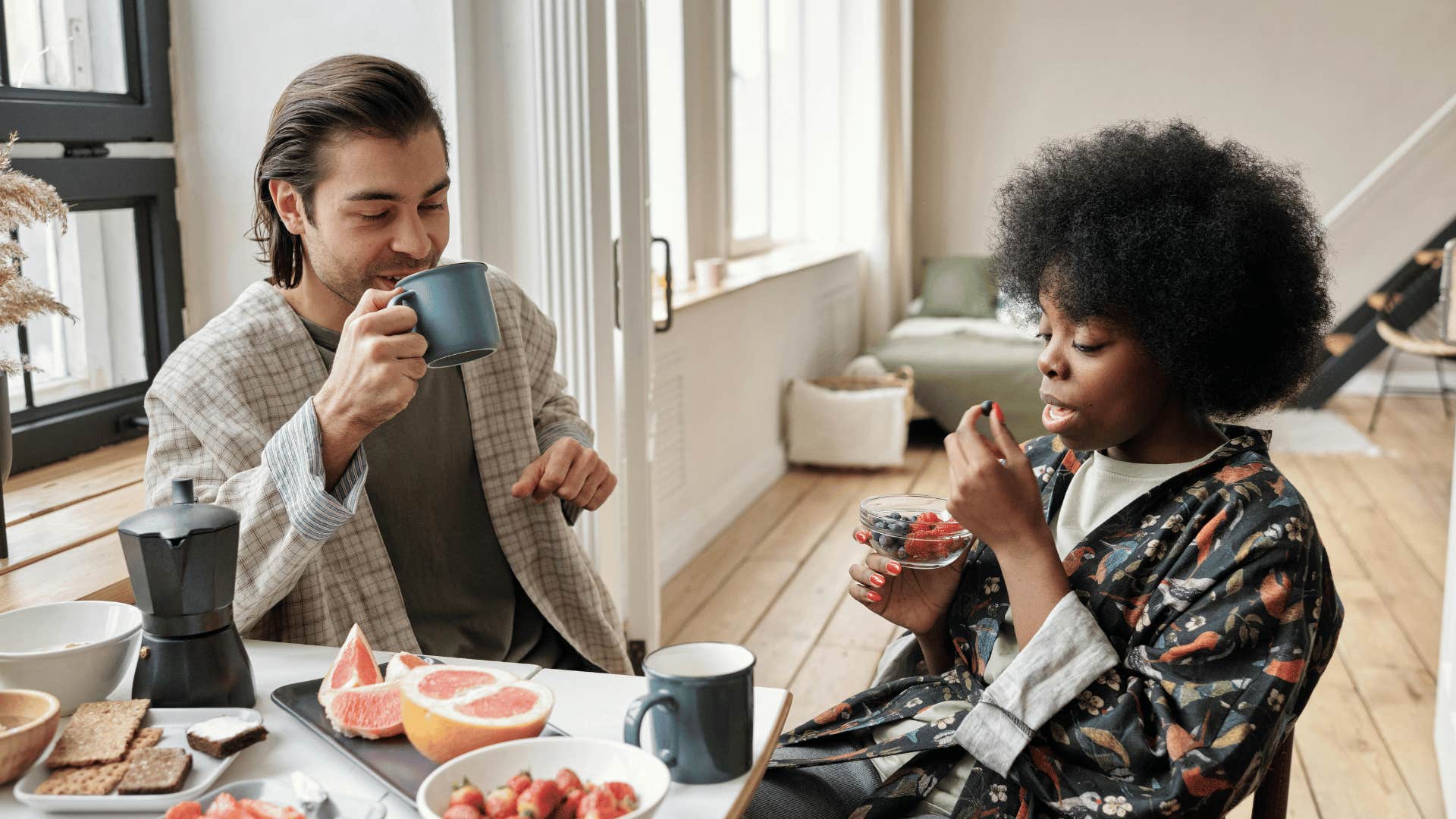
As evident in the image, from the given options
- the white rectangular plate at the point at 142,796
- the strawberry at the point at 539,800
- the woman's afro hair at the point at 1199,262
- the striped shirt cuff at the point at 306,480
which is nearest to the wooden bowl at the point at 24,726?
the white rectangular plate at the point at 142,796

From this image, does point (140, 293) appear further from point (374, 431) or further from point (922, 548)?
point (922, 548)

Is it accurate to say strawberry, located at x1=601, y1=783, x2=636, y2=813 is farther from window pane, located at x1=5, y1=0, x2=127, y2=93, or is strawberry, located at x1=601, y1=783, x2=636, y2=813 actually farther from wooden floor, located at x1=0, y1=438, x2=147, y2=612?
window pane, located at x1=5, y1=0, x2=127, y2=93

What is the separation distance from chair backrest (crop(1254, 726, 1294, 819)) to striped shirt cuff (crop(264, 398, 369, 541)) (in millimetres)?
897

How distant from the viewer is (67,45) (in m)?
1.87

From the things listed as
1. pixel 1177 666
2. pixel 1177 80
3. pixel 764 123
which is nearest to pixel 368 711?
pixel 1177 666

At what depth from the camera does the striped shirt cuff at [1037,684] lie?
1.04 m

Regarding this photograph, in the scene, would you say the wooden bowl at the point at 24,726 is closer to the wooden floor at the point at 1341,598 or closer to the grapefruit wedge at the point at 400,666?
the grapefruit wedge at the point at 400,666

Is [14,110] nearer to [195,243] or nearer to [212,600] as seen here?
[195,243]

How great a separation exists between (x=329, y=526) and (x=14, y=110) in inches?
37.3

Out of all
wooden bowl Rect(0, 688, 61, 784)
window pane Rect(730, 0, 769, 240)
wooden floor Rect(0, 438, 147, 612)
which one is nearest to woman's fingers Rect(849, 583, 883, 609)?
wooden bowl Rect(0, 688, 61, 784)

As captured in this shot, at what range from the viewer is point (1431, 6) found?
20.9 feet

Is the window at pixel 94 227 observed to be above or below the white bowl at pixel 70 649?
above

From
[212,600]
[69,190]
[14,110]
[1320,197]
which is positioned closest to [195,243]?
[69,190]

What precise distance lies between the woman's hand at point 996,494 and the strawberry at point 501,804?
0.49 meters
